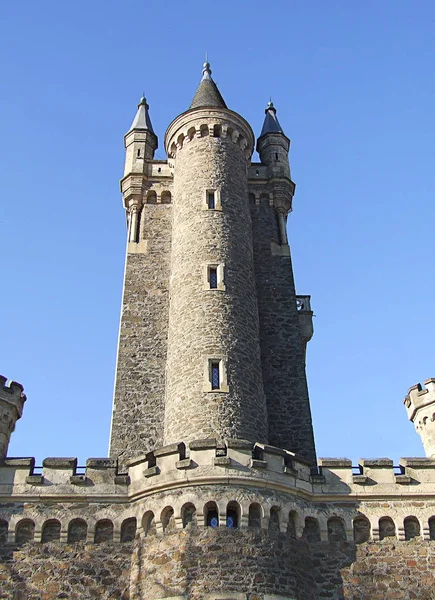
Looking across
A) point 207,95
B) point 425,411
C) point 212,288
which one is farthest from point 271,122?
point 425,411

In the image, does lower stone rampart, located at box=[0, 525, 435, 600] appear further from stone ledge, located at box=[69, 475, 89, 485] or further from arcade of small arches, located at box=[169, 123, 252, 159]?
arcade of small arches, located at box=[169, 123, 252, 159]

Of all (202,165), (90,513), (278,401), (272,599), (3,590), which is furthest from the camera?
(202,165)

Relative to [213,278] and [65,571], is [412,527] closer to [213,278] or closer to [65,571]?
[65,571]

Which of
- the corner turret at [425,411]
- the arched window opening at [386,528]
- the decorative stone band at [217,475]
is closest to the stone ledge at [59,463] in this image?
the decorative stone band at [217,475]

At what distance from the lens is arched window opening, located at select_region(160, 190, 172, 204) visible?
81.0 feet

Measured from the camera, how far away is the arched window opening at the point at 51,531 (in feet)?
49.0

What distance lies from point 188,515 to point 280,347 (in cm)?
802

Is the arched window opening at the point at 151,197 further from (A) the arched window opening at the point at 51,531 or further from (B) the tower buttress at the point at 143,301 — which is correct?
(A) the arched window opening at the point at 51,531

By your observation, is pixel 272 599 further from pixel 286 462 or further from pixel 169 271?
pixel 169 271

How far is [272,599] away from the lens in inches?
524

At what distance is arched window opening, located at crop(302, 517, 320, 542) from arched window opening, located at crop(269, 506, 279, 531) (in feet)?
3.07

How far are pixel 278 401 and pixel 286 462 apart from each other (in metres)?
4.84

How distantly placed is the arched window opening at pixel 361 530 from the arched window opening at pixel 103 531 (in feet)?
17.5

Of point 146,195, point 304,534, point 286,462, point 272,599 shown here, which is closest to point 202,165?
point 146,195
